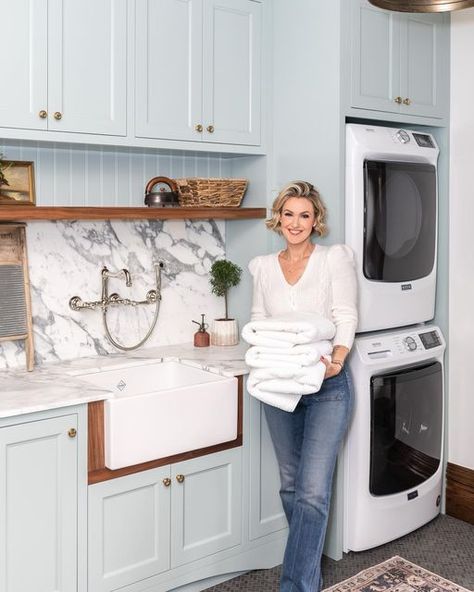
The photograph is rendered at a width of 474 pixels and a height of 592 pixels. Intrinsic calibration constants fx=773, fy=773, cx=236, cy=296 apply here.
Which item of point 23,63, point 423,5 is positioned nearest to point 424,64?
point 423,5

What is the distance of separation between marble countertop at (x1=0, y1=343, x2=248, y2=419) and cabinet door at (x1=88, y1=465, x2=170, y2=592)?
33cm

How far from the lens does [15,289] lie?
Result: 2873 mm

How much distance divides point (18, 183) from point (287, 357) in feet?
3.89

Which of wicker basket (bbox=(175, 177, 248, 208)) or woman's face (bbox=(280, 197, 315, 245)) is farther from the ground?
wicker basket (bbox=(175, 177, 248, 208))

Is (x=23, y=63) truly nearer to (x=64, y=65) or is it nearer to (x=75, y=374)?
(x=64, y=65)

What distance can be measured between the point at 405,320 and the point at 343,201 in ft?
2.07

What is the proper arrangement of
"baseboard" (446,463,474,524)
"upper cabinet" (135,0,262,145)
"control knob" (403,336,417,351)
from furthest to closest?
"baseboard" (446,463,474,524) < "control knob" (403,336,417,351) < "upper cabinet" (135,0,262,145)

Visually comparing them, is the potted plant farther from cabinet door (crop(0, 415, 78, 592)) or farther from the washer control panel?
cabinet door (crop(0, 415, 78, 592))

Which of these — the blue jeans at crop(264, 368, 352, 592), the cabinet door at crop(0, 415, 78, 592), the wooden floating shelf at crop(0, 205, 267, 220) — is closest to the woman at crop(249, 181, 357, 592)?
the blue jeans at crop(264, 368, 352, 592)

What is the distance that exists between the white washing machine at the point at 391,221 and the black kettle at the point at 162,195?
717 mm

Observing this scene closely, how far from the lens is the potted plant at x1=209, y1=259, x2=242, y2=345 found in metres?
3.49

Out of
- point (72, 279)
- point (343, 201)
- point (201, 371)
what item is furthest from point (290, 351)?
point (72, 279)

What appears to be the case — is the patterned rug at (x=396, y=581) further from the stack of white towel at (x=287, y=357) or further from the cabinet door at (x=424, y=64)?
the cabinet door at (x=424, y=64)

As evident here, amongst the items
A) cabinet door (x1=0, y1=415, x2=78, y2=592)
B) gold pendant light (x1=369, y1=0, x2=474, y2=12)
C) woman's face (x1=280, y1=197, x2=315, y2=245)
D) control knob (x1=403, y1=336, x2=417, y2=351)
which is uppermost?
gold pendant light (x1=369, y1=0, x2=474, y2=12)
